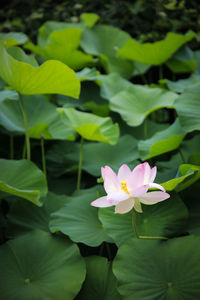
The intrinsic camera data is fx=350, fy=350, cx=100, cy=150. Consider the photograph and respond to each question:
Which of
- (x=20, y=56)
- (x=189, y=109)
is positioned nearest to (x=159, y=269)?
(x=189, y=109)

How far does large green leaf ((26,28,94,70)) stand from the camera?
1489 mm

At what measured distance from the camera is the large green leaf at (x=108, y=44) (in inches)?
75.3

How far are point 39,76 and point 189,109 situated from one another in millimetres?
504

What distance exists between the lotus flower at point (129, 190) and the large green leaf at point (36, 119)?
2.17 feet

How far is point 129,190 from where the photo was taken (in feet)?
2.26

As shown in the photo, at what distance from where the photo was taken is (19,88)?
104cm

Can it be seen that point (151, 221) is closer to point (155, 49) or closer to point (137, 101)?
point (137, 101)

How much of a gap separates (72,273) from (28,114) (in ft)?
2.50

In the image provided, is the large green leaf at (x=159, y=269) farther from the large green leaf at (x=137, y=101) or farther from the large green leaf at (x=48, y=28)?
the large green leaf at (x=48, y=28)

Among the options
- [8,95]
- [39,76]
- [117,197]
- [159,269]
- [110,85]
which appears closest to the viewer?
[117,197]

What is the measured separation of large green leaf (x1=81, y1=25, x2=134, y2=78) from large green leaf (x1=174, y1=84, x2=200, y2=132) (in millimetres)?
764

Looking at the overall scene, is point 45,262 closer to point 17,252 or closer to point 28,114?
point 17,252

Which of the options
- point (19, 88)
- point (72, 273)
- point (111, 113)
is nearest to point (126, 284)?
point (72, 273)

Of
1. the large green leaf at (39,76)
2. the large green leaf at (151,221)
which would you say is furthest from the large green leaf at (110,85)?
the large green leaf at (151,221)
